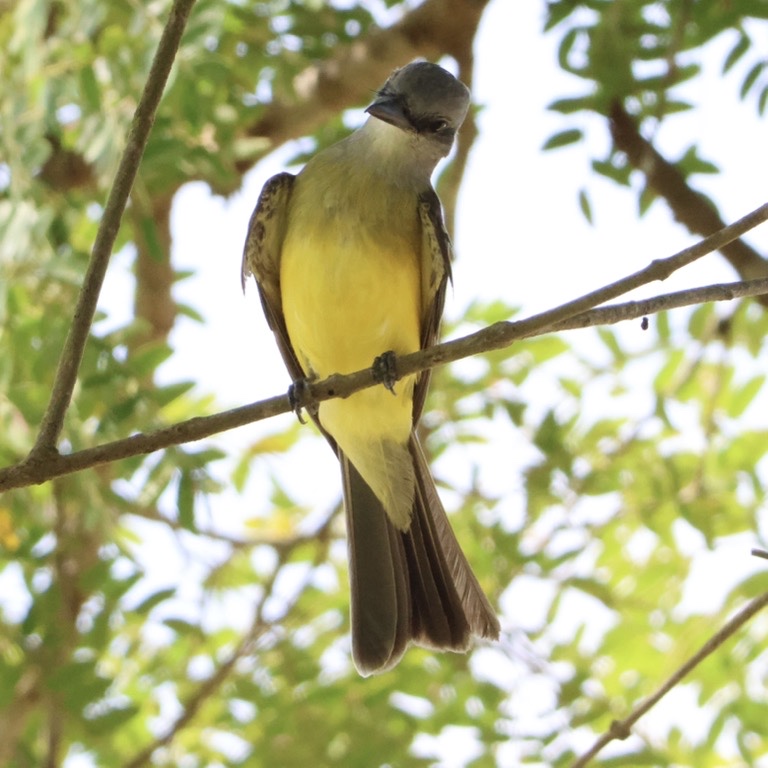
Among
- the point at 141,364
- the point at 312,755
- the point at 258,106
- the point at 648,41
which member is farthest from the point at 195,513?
the point at 648,41

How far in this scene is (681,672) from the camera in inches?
108

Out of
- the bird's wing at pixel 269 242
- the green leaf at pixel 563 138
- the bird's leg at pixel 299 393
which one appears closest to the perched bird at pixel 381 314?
the bird's wing at pixel 269 242

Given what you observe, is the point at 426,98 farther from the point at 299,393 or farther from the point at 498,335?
the point at 498,335

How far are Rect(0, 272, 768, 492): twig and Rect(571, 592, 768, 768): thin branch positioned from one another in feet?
2.41

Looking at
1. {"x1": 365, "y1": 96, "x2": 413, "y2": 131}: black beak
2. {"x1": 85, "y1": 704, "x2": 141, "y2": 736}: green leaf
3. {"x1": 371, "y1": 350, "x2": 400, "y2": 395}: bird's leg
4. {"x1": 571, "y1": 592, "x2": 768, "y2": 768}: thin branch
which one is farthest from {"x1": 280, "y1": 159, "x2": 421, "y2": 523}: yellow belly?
{"x1": 571, "y1": 592, "x2": 768, "y2": 768}: thin branch

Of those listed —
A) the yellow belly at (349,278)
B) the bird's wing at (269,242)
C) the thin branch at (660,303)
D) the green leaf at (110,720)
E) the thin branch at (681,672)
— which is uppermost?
the bird's wing at (269,242)

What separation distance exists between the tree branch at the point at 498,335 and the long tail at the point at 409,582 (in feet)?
4.69

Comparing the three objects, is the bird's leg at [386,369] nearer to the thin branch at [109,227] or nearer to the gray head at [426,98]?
the thin branch at [109,227]

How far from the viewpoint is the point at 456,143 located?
5.10 m

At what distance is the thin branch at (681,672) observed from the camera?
2.73 m

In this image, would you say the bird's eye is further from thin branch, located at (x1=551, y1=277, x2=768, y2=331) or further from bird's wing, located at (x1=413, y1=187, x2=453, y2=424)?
thin branch, located at (x1=551, y1=277, x2=768, y2=331)

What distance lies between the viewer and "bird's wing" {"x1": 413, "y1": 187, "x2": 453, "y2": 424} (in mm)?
4012

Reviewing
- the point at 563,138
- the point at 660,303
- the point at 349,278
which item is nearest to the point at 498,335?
the point at 660,303

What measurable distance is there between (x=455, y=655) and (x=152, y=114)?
2.45 m
